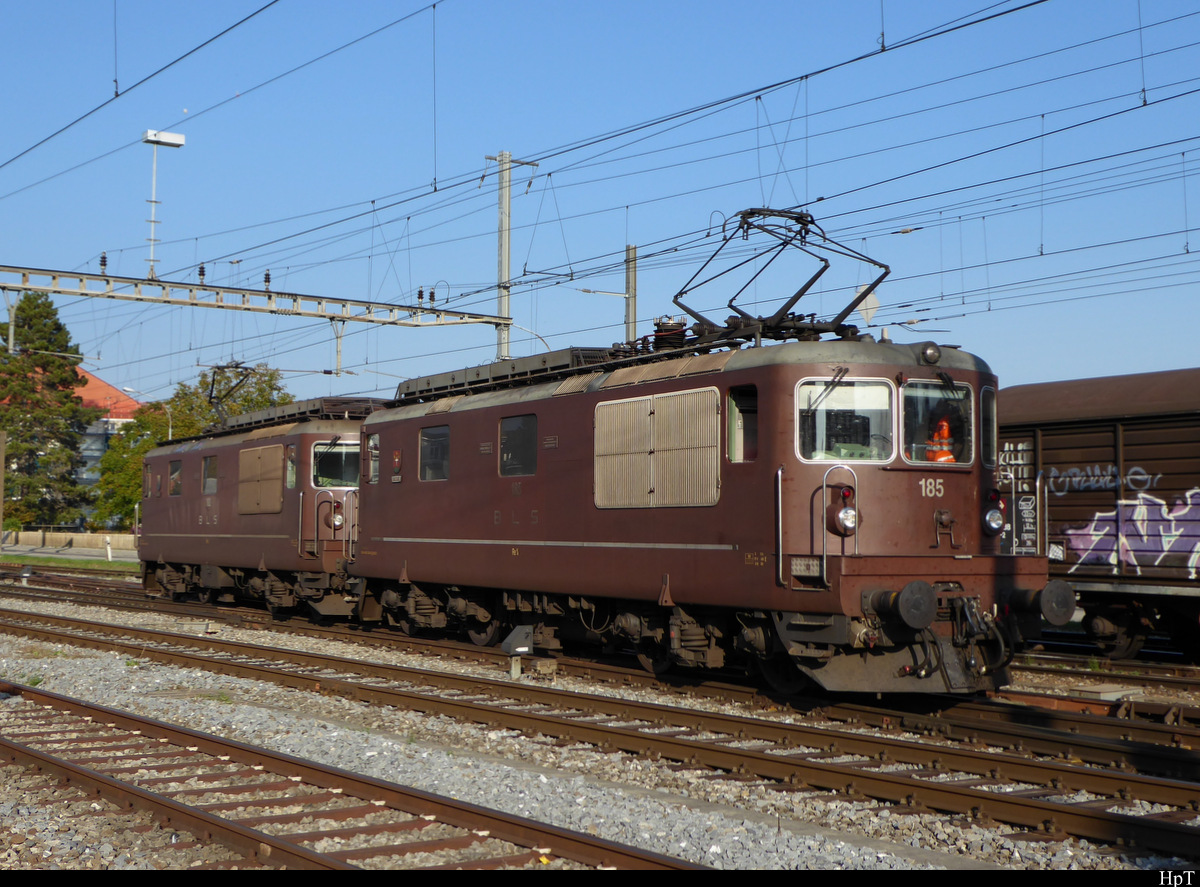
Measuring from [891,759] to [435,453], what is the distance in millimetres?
8609

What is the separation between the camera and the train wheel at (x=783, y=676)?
11125 millimetres

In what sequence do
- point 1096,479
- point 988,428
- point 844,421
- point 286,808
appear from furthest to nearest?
point 1096,479, point 988,428, point 844,421, point 286,808

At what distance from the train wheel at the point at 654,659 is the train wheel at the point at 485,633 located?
3227mm

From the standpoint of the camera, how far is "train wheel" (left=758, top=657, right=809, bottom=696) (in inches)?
438

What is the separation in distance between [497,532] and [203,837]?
773 cm

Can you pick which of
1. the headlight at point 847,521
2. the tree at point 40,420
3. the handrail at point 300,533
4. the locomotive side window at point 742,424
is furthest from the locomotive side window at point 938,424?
the tree at point 40,420

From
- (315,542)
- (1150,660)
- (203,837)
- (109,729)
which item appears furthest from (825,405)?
(315,542)

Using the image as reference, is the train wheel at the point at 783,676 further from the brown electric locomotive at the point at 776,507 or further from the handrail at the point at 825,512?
the handrail at the point at 825,512

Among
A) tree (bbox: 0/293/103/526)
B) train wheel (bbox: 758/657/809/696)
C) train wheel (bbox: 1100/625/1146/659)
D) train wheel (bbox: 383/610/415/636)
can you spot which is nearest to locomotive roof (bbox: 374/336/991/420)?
train wheel (bbox: 758/657/809/696)

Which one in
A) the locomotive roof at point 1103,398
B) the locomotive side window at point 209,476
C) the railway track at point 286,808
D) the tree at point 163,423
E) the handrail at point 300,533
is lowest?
the railway track at point 286,808

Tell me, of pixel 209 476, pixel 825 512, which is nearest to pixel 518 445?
pixel 825 512

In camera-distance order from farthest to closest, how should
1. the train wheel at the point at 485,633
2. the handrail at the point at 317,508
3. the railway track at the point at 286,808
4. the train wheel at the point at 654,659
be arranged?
the handrail at the point at 317,508, the train wheel at the point at 485,633, the train wheel at the point at 654,659, the railway track at the point at 286,808

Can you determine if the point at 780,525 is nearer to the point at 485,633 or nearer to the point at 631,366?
the point at 631,366

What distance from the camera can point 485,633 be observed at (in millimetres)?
15852
